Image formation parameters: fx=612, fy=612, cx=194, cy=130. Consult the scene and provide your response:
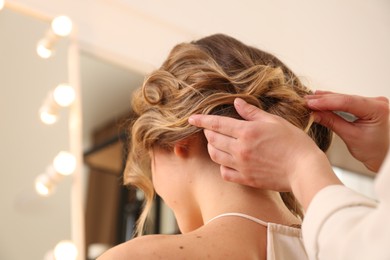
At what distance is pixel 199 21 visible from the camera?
241cm

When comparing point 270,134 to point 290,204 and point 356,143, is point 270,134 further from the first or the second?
point 290,204

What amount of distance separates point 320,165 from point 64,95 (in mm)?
1343

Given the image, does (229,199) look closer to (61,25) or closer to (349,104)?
(349,104)

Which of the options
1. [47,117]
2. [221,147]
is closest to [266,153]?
[221,147]

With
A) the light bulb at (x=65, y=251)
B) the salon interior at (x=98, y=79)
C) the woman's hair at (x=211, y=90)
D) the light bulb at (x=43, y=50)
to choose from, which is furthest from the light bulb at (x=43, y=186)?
the woman's hair at (x=211, y=90)

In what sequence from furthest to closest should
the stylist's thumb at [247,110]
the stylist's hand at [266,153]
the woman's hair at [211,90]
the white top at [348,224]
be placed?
the woman's hair at [211,90] < the stylist's thumb at [247,110] < the stylist's hand at [266,153] < the white top at [348,224]

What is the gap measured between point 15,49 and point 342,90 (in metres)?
1.35

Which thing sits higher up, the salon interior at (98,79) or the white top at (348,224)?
the salon interior at (98,79)

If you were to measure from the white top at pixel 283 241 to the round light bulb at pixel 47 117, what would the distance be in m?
1.10

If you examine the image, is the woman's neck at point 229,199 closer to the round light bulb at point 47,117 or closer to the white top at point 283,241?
the white top at point 283,241

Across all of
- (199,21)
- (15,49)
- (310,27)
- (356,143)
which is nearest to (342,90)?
(310,27)

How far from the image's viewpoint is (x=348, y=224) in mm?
614

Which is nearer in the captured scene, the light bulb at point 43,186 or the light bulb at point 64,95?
the light bulb at point 43,186

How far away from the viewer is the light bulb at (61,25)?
2.00m
